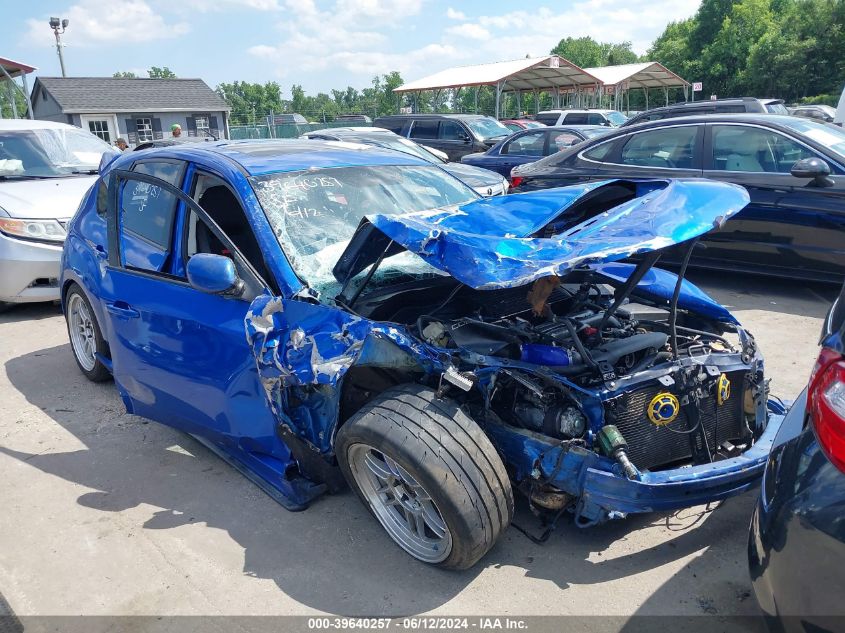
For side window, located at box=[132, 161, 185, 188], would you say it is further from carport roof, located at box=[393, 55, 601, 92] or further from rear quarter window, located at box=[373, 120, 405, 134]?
carport roof, located at box=[393, 55, 601, 92]

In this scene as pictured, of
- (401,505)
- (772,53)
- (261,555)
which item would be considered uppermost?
(772,53)

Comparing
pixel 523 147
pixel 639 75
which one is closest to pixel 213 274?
pixel 523 147

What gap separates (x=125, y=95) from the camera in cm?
3800

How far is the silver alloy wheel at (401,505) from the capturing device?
2709 mm

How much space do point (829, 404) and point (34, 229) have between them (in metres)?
7.16

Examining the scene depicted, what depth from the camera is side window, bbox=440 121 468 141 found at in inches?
647

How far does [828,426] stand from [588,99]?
174 ft

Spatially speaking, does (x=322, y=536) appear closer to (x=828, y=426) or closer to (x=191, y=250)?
(x=191, y=250)

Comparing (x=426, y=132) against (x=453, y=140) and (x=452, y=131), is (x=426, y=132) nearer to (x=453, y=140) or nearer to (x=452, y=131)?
(x=452, y=131)

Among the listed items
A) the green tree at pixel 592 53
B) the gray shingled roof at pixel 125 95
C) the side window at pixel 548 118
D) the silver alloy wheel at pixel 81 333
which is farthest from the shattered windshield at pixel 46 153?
the green tree at pixel 592 53

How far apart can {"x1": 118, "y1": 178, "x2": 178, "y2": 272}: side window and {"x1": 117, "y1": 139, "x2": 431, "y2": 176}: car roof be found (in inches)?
9.4

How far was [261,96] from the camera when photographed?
333 feet

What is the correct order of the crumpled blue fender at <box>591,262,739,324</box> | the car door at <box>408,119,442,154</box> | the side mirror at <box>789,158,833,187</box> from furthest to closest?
the car door at <box>408,119,442,154</box> → the side mirror at <box>789,158,833,187</box> → the crumpled blue fender at <box>591,262,739,324</box>

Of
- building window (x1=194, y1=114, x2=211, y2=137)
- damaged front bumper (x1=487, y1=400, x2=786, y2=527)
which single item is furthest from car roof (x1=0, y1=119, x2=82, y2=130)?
building window (x1=194, y1=114, x2=211, y2=137)
